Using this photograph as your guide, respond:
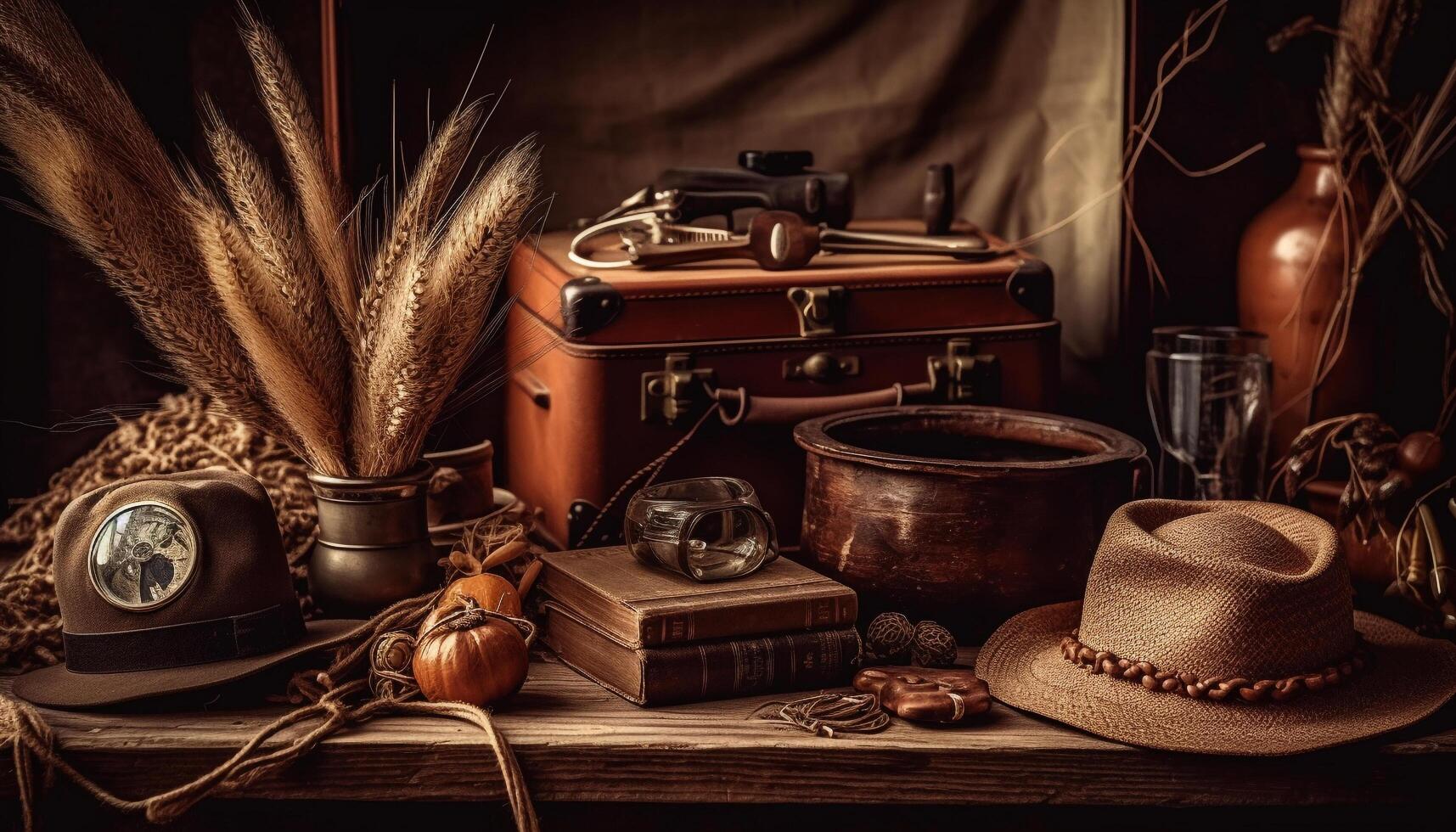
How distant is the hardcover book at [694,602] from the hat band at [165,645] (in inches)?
13.9

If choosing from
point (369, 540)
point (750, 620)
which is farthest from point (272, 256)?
point (750, 620)

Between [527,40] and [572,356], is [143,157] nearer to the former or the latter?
[572,356]

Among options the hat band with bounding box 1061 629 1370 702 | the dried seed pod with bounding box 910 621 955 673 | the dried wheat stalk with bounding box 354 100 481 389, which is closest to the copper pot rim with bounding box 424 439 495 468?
the dried wheat stalk with bounding box 354 100 481 389

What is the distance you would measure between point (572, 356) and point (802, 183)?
0.54 meters

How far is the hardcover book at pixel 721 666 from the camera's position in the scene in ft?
4.86

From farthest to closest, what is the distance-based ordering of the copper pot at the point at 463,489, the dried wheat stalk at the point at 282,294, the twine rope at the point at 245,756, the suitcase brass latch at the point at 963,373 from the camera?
the suitcase brass latch at the point at 963,373, the copper pot at the point at 463,489, the dried wheat stalk at the point at 282,294, the twine rope at the point at 245,756

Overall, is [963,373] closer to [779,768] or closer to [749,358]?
[749,358]

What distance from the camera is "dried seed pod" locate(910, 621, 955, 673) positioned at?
1.59 metres

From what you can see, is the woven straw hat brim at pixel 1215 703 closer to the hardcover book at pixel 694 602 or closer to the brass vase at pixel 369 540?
the hardcover book at pixel 694 602

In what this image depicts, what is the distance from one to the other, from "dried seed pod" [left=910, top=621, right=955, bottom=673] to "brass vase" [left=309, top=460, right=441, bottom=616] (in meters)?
0.60

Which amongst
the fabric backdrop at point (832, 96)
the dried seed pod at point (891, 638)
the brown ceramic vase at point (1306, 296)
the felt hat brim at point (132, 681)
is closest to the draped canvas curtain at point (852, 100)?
the fabric backdrop at point (832, 96)

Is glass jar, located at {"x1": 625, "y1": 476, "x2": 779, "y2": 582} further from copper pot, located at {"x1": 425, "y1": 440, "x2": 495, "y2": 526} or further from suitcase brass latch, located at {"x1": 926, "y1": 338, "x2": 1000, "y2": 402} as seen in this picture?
suitcase brass latch, located at {"x1": 926, "y1": 338, "x2": 1000, "y2": 402}

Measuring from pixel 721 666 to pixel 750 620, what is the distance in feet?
0.19

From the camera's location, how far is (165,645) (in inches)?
58.3
